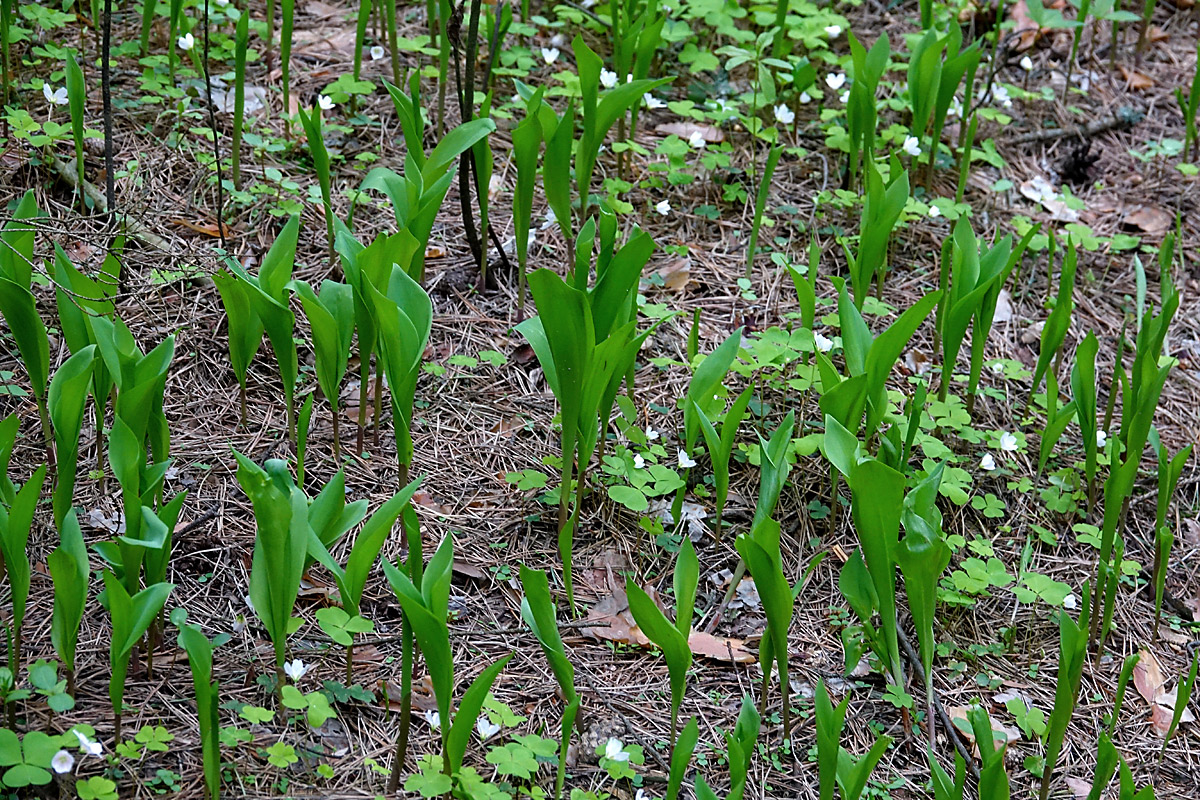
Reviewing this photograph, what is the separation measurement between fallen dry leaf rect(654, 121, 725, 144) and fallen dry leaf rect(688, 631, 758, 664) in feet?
6.09

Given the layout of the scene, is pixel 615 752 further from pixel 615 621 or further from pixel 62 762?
pixel 62 762

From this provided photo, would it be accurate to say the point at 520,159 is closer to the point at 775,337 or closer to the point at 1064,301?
the point at 775,337

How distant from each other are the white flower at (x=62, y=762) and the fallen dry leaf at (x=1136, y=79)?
4009 mm

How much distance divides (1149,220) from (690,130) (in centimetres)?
148

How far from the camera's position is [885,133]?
341 cm

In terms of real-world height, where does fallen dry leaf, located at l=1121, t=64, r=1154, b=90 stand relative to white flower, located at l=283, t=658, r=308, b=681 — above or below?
above

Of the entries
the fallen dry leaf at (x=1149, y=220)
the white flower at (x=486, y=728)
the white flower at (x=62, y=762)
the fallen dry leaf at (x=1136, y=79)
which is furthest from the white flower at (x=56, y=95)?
the fallen dry leaf at (x=1136, y=79)

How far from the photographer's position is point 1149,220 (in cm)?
341

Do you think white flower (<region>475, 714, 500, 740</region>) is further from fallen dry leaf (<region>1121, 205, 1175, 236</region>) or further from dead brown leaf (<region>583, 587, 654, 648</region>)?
fallen dry leaf (<region>1121, 205, 1175, 236</region>)

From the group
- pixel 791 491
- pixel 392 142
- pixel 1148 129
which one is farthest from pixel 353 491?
pixel 1148 129

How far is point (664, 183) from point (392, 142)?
2.65 feet

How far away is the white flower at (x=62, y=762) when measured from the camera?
1441 mm

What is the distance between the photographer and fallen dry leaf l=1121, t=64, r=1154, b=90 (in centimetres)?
397

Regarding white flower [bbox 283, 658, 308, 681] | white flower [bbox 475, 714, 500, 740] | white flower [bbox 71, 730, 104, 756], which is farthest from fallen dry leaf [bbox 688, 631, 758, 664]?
white flower [bbox 71, 730, 104, 756]
